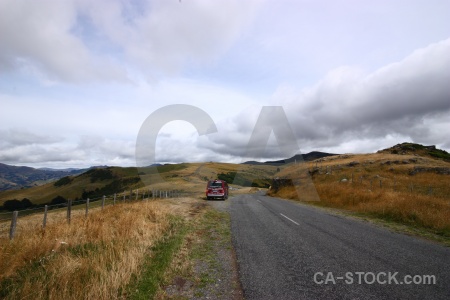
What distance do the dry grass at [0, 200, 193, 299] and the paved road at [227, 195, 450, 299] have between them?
2.56 metres

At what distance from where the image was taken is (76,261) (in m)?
6.02

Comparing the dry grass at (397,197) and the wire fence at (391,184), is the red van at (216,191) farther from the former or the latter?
the wire fence at (391,184)

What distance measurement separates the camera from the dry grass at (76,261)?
4.72 metres

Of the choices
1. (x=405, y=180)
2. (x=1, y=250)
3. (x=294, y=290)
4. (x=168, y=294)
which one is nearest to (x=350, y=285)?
(x=294, y=290)

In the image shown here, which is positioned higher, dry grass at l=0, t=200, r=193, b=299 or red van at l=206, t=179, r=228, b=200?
red van at l=206, t=179, r=228, b=200

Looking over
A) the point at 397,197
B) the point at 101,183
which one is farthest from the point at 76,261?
the point at 101,183

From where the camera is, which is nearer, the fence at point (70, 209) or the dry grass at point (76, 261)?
the dry grass at point (76, 261)

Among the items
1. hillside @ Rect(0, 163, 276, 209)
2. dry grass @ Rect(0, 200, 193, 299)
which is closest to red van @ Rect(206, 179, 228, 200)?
dry grass @ Rect(0, 200, 193, 299)

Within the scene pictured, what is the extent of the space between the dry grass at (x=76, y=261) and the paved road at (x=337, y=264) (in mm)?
2560

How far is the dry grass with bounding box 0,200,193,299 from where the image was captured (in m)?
4.72

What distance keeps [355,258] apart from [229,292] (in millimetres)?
3791

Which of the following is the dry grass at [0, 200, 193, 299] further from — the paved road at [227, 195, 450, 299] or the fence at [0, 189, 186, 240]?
the paved road at [227, 195, 450, 299]

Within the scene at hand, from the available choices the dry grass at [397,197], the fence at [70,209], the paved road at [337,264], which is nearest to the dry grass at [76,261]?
the fence at [70,209]

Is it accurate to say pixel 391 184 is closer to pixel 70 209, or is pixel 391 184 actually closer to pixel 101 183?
pixel 70 209
